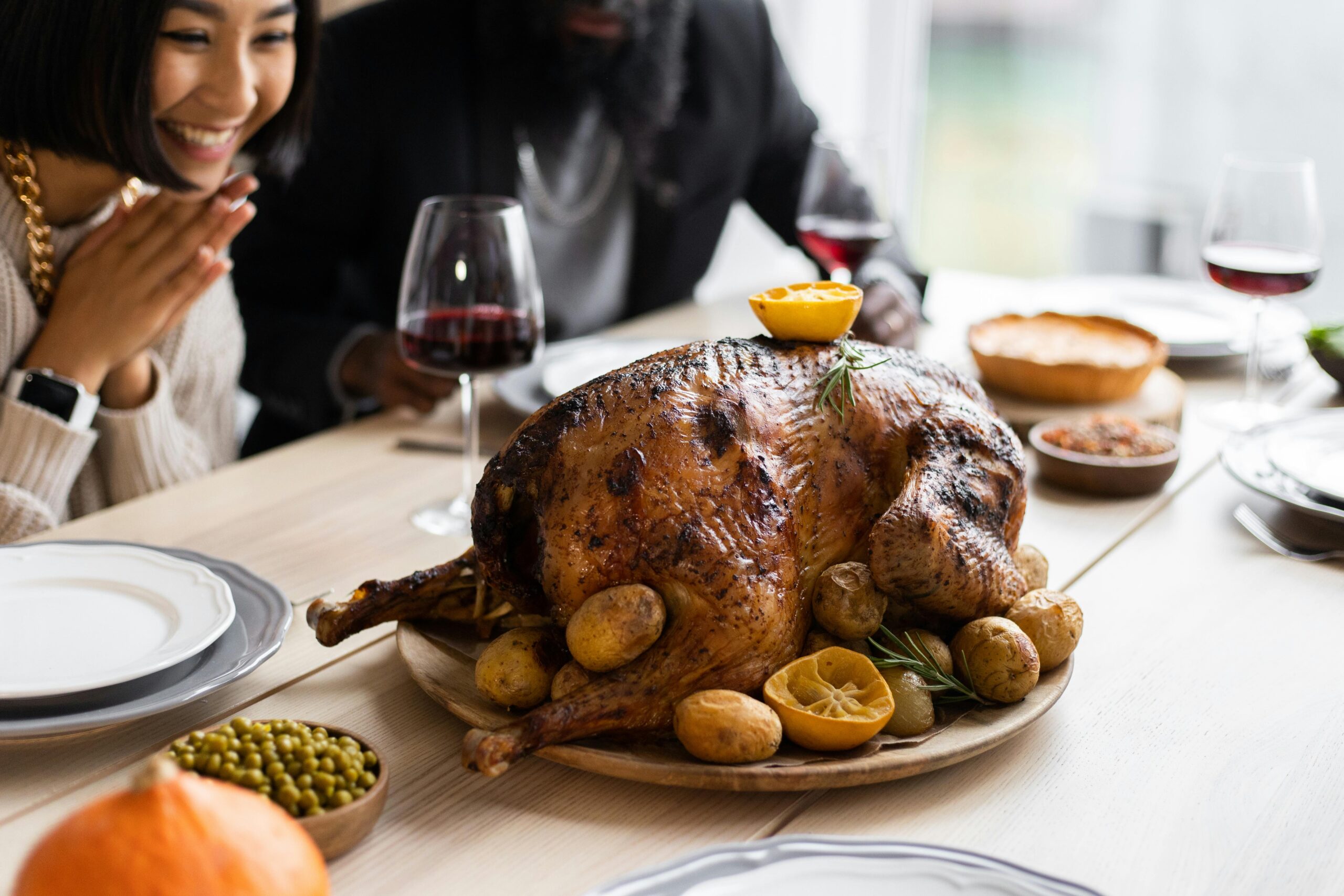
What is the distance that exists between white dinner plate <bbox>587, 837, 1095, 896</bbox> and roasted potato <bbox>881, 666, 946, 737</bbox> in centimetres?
16

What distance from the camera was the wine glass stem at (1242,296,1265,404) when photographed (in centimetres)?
169

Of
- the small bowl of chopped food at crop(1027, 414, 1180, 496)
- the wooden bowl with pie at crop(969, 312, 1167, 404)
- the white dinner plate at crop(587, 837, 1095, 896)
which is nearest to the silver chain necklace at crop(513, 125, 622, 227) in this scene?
the wooden bowl with pie at crop(969, 312, 1167, 404)

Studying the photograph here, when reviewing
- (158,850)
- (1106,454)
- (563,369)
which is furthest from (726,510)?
(563,369)

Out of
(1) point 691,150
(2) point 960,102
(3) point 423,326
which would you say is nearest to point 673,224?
(1) point 691,150

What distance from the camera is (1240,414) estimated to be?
1.73 meters

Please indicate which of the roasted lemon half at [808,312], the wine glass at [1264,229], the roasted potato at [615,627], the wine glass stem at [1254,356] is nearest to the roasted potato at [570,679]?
the roasted potato at [615,627]

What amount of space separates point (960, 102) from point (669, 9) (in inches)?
132

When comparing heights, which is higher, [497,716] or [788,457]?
[788,457]

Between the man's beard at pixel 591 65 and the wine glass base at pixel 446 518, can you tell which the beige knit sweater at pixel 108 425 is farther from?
the man's beard at pixel 591 65

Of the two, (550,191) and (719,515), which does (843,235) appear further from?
(719,515)

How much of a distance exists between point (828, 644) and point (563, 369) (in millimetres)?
878

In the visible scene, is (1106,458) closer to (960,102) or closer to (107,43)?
(107,43)

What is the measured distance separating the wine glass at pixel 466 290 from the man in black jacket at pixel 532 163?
64 centimetres

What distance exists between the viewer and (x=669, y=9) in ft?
8.23
